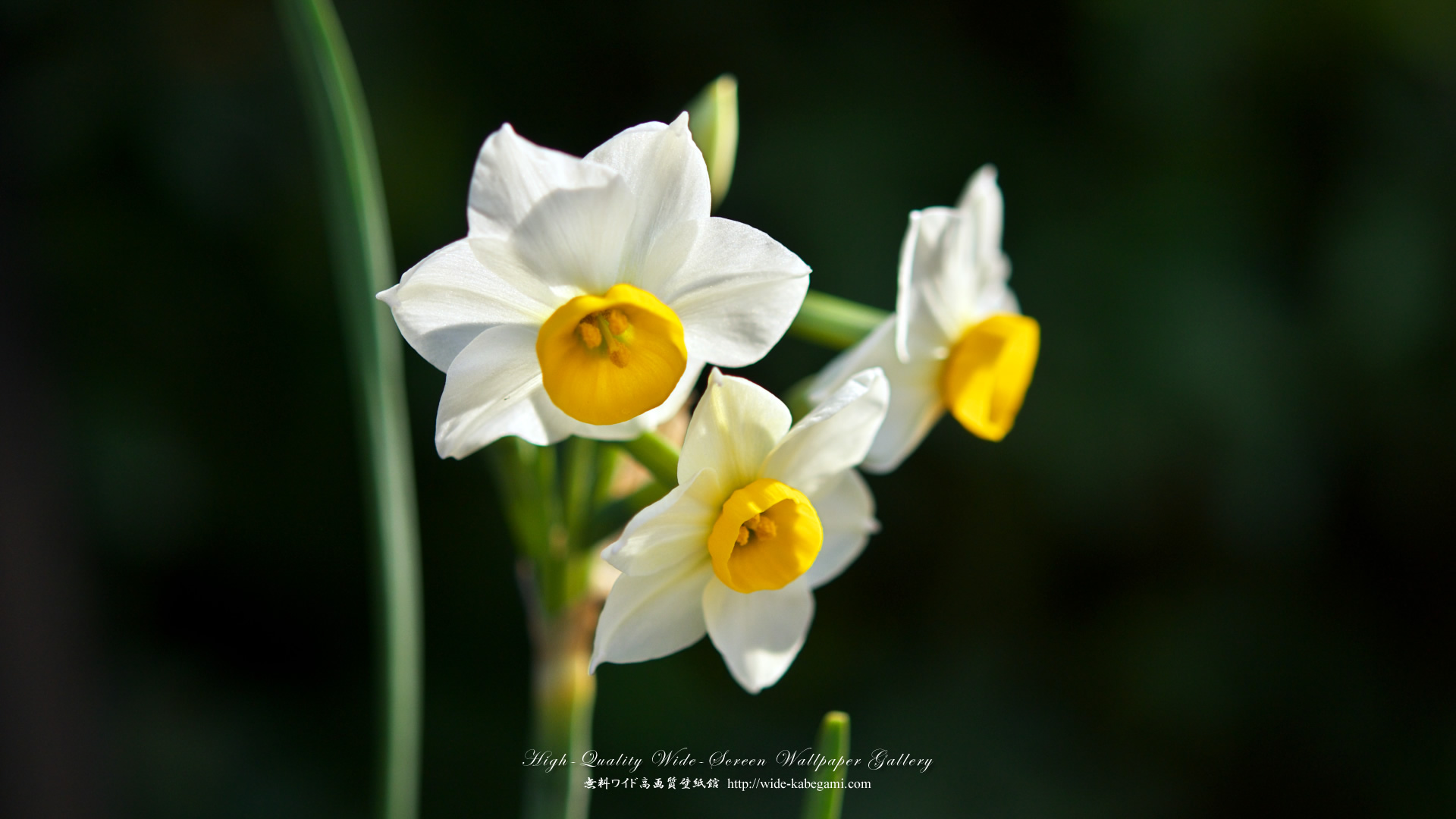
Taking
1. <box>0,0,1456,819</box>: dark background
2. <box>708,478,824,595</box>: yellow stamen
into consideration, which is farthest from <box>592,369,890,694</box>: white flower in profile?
<box>0,0,1456,819</box>: dark background

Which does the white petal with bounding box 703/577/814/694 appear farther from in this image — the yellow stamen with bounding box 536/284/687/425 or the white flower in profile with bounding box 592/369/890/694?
the yellow stamen with bounding box 536/284/687/425

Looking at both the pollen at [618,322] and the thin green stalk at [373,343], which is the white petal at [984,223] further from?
the thin green stalk at [373,343]

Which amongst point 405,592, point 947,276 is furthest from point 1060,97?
point 405,592

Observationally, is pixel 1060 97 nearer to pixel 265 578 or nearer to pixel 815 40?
pixel 815 40

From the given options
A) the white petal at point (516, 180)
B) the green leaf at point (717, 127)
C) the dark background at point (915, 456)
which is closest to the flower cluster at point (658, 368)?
the white petal at point (516, 180)

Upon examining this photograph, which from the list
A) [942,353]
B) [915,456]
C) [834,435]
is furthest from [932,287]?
[915,456]

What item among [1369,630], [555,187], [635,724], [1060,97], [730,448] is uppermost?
[1060,97]

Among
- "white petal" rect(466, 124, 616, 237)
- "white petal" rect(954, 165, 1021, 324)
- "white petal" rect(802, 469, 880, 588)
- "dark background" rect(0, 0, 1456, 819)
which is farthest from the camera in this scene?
"dark background" rect(0, 0, 1456, 819)
